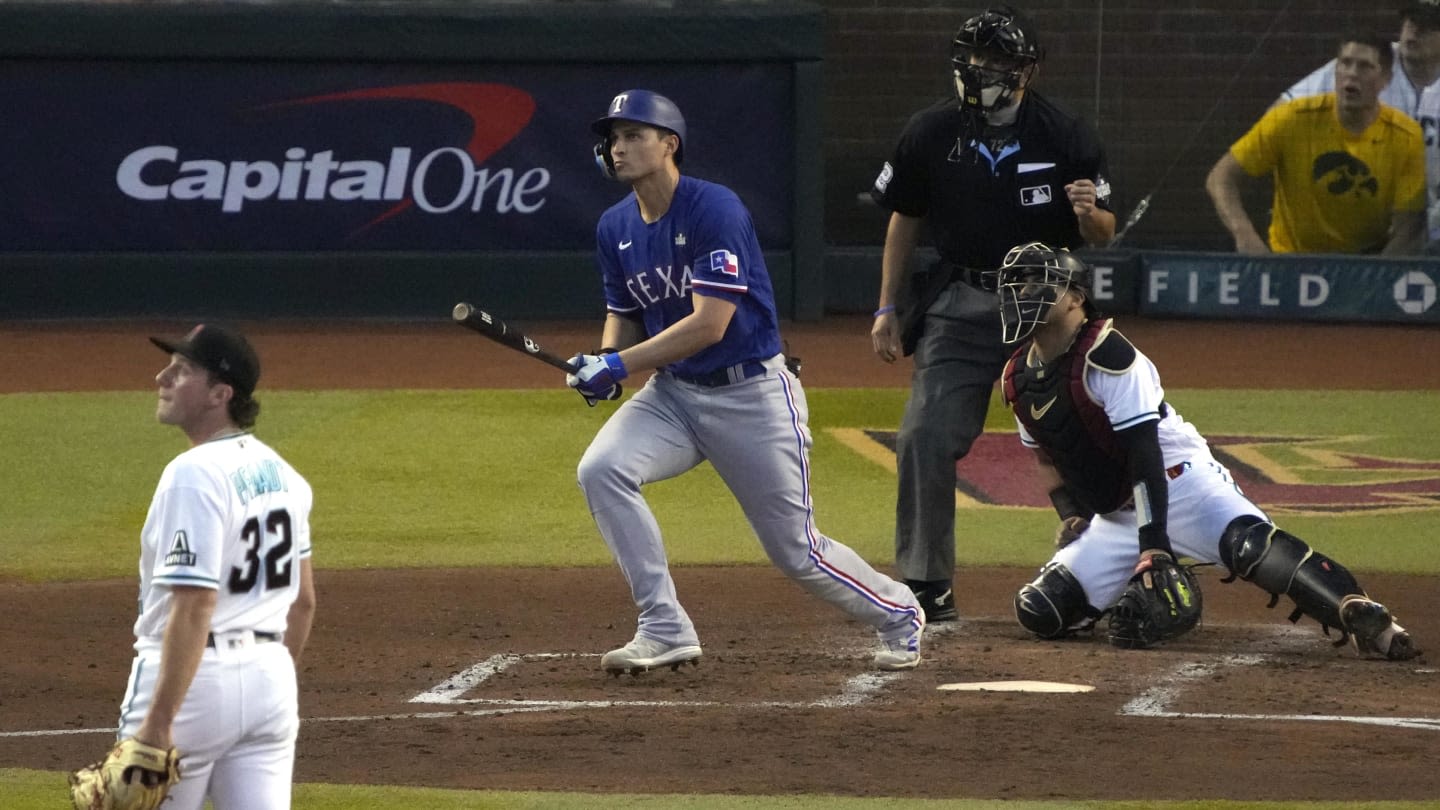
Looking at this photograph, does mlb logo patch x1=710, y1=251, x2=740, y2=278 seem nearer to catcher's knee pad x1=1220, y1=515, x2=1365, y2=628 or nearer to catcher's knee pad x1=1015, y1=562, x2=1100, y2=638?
catcher's knee pad x1=1015, y1=562, x2=1100, y2=638

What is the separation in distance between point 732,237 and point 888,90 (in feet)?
37.0

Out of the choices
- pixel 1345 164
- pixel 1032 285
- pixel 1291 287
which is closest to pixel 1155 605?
pixel 1032 285

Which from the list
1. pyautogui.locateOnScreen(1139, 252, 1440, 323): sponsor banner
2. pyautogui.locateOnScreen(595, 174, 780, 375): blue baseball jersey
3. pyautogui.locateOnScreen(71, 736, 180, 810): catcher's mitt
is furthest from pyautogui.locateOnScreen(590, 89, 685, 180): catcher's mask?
pyautogui.locateOnScreen(1139, 252, 1440, 323): sponsor banner

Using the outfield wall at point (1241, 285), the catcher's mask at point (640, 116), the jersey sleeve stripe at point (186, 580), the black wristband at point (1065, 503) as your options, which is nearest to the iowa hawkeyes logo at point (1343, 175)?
the outfield wall at point (1241, 285)

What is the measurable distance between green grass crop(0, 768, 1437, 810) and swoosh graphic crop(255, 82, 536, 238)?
10.0 m

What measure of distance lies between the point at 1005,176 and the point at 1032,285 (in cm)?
80

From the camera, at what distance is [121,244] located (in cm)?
1445

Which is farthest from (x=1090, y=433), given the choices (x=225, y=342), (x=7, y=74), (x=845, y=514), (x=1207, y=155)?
(x=1207, y=155)

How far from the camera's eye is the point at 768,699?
233 inches

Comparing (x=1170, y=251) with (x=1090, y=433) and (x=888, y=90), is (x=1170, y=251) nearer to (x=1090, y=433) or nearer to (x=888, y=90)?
(x=888, y=90)

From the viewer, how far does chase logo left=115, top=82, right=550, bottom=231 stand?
14.3 metres

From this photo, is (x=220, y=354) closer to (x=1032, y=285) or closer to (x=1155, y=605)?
(x=1032, y=285)

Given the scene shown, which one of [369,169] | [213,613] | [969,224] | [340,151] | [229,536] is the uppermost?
[340,151]

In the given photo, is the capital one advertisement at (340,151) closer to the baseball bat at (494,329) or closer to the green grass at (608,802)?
the baseball bat at (494,329)
